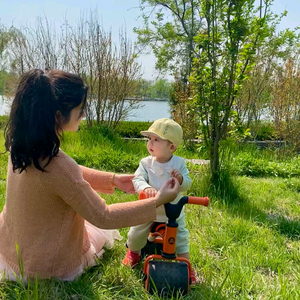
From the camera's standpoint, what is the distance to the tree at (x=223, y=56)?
11.8 ft

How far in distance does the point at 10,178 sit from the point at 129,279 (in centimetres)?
86

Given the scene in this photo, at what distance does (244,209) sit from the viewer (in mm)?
3242

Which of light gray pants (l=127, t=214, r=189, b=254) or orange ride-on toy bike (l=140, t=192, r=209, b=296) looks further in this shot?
light gray pants (l=127, t=214, r=189, b=254)

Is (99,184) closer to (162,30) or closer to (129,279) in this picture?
(129,279)

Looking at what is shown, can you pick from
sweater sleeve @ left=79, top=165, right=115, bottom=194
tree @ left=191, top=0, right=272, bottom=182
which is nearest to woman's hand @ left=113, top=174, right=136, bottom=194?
sweater sleeve @ left=79, top=165, right=115, bottom=194

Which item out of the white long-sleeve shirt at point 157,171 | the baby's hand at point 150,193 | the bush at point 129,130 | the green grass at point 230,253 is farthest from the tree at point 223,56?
the bush at point 129,130

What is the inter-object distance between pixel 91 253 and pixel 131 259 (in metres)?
0.25

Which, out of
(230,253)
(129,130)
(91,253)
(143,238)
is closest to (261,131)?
(129,130)

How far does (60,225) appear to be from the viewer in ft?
5.62

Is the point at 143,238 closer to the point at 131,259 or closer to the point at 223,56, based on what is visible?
the point at 131,259

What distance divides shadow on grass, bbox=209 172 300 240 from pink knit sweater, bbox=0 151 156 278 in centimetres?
165

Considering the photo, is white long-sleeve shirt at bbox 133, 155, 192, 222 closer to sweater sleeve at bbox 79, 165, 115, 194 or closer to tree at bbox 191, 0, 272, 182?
sweater sleeve at bbox 79, 165, 115, 194

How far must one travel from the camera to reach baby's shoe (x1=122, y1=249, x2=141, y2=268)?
209cm

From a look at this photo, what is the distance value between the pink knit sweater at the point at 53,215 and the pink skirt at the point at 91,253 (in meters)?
0.05
